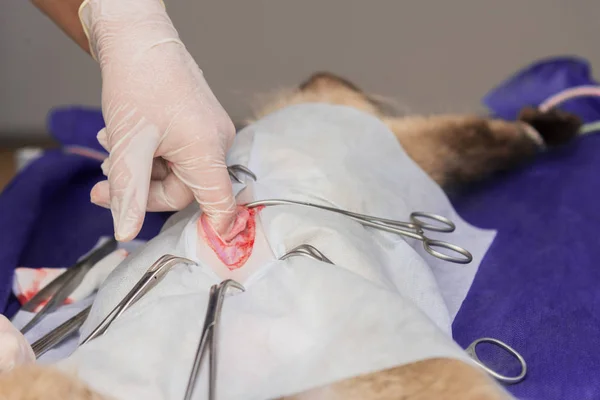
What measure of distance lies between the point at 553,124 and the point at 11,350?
2.61ft

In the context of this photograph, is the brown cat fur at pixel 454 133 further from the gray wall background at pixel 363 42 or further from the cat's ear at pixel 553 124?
the gray wall background at pixel 363 42

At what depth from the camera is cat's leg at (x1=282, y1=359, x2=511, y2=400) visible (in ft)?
1.21

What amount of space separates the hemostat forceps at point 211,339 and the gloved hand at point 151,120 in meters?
0.08

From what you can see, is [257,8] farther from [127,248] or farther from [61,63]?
[127,248]

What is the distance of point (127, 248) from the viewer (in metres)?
0.72

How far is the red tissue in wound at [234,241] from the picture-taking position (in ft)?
1.61

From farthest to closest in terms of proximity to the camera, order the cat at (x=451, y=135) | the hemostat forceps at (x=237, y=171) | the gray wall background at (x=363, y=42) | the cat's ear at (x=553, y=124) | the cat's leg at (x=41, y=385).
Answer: the gray wall background at (x=363, y=42) → the cat's ear at (x=553, y=124) → the cat at (x=451, y=135) → the hemostat forceps at (x=237, y=171) → the cat's leg at (x=41, y=385)

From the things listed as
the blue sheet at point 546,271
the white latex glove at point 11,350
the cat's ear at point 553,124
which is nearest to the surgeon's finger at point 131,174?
the white latex glove at point 11,350

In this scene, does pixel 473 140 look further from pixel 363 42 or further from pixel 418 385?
pixel 363 42

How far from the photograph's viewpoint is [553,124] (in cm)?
88

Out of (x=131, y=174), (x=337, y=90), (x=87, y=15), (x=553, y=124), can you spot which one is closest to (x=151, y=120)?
(x=131, y=174)

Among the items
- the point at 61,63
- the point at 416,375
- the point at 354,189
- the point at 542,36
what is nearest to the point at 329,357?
the point at 416,375

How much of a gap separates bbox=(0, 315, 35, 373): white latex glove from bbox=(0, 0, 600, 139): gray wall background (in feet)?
3.81

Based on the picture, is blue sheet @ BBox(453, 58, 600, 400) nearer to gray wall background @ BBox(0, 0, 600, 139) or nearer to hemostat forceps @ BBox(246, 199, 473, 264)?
hemostat forceps @ BBox(246, 199, 473, 264)
